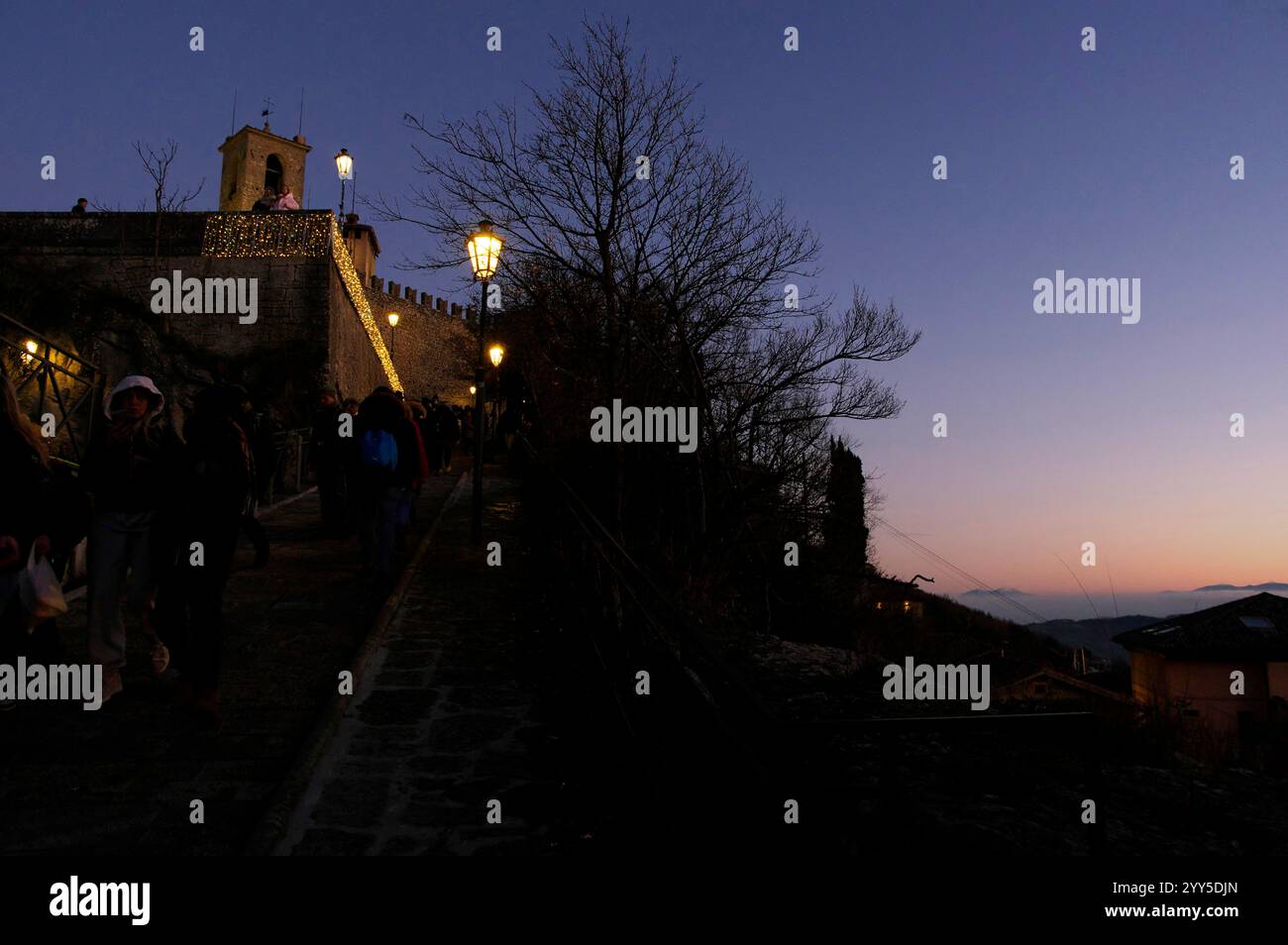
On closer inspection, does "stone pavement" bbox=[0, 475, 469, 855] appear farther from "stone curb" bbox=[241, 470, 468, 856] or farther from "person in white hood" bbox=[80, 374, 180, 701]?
"person in white hood" bbox=[80, 374, 180, 701]

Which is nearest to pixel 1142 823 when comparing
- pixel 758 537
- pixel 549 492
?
pixel 549 492

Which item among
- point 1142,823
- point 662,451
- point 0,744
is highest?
point 662,451

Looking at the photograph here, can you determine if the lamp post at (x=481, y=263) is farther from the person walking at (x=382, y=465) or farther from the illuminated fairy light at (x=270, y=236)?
the illuminated fairy light at (x=270, y=236)

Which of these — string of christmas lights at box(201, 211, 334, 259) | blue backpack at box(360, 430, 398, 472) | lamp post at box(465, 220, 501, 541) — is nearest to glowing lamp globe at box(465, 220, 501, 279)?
lamp post at box(465, 220, 501, 541)

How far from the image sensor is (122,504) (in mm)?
4527

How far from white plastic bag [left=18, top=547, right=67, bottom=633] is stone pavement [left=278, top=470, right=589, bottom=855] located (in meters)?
1.48

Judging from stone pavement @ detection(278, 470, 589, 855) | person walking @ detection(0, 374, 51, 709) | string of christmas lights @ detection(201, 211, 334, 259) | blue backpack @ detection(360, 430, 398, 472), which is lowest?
stone pavement @ detection(278, 470, 589, 855)

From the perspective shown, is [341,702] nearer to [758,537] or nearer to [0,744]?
[0,744]

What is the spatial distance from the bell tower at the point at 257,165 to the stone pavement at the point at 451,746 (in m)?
46.5

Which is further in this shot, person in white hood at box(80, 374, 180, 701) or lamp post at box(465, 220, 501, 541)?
lamp post at box(465, 220, 501, 541)

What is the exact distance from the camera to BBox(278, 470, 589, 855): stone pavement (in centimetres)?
365

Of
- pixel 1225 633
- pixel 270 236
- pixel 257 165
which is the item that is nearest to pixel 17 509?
pixel 270 236
